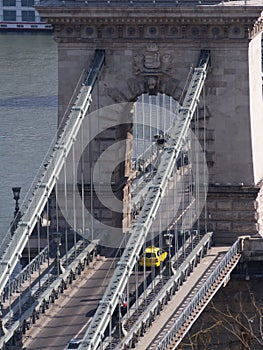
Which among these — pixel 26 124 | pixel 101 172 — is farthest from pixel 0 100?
pixel 101 172

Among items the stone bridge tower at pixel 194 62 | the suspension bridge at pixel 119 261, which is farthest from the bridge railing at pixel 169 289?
the stone bridge tower at pixel 194 62

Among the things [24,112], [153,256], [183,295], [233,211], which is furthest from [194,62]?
[24,112]

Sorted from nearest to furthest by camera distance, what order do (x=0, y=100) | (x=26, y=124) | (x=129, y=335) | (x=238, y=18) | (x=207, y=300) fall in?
(x=129, y=335) → (x=207, y=300) → (x=238, y=18) → (x=26, y=124) → (x=0, y=100)

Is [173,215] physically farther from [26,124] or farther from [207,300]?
[26,124]

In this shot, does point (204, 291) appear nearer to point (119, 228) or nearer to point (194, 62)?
point (119, 228)

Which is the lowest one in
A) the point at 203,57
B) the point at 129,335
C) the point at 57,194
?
the point at 129,335

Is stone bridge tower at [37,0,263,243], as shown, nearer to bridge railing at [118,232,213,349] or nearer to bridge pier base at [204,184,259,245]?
bridge pier base at [204,184,259,245]

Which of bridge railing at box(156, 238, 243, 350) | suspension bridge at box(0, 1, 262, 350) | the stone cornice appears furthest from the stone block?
the stone cornice
